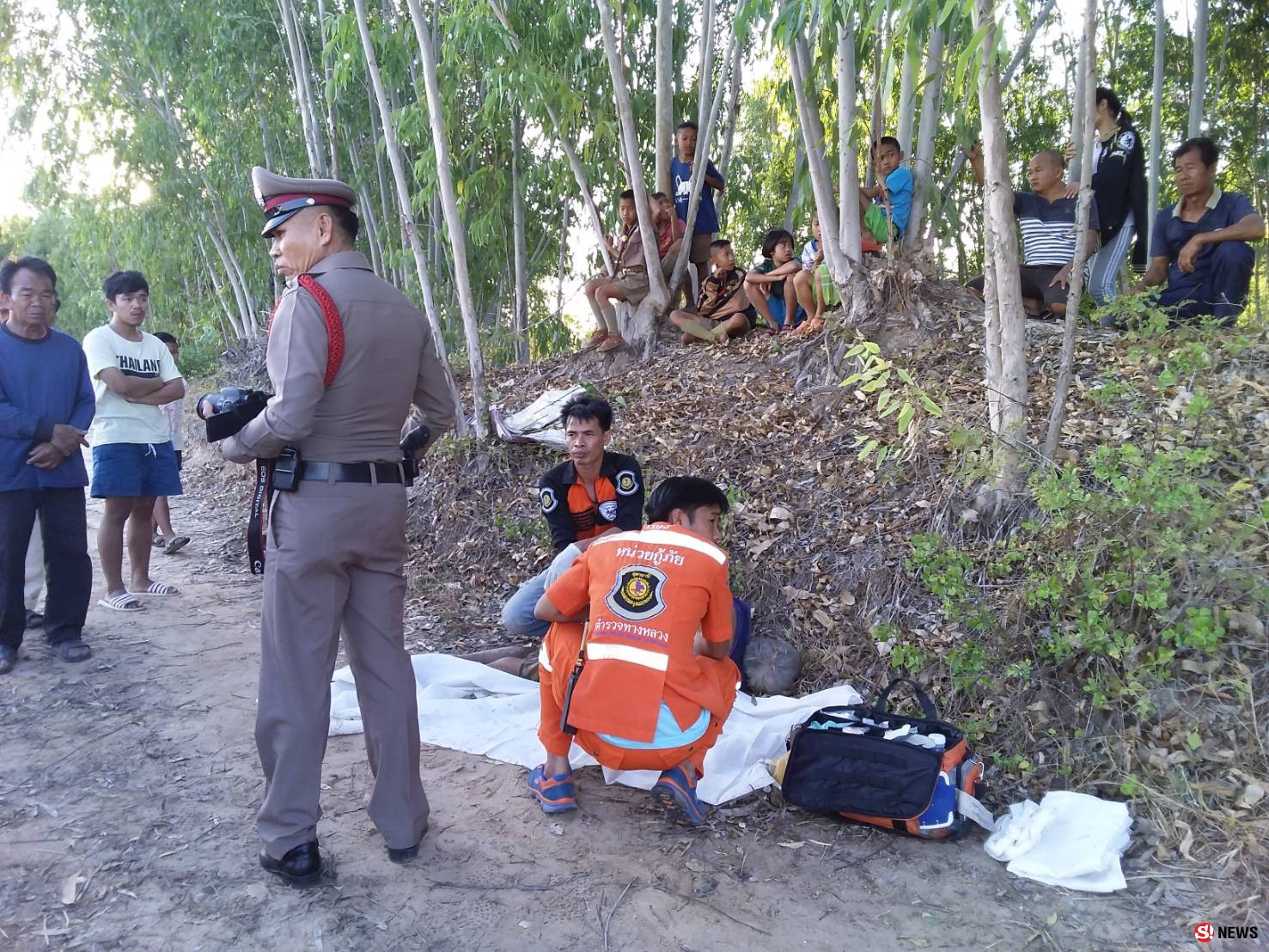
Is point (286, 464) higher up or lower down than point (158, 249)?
lower down

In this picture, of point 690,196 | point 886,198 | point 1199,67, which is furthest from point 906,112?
point 1199,67

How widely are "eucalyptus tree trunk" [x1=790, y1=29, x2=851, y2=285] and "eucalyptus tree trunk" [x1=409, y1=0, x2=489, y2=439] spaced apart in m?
2.14

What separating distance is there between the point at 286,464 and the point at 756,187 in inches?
328

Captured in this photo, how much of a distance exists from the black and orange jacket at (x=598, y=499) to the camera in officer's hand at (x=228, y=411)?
161 cm

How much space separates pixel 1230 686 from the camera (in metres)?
2.80

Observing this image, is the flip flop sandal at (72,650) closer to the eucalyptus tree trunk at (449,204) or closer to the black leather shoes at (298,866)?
the black leather shoes at (298,866)

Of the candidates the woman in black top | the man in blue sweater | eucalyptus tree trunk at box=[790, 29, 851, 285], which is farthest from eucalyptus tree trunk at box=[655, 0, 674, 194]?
the man in blue sweater

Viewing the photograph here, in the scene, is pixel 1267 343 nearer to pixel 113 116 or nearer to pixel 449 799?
pixel 449 799

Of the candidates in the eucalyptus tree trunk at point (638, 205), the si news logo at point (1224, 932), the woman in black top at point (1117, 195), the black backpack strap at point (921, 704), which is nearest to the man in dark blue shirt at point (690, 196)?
the eucalyptus tree trunk at point (638, 205)

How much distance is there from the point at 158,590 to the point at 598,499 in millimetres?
2843

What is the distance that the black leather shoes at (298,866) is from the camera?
2369mm

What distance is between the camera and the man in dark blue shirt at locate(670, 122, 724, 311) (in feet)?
22.1

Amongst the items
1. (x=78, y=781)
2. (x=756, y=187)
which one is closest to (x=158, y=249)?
(x=756, y=187)

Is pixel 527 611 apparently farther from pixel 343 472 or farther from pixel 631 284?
pixel 631 284
